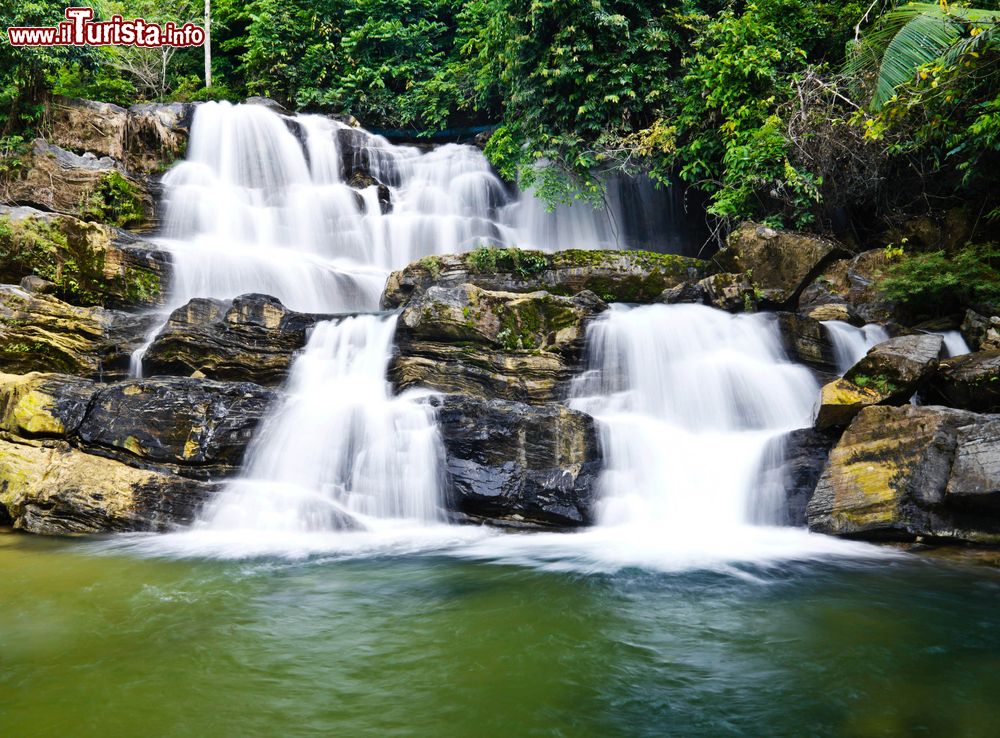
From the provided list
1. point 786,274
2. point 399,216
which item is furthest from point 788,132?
point 399,216

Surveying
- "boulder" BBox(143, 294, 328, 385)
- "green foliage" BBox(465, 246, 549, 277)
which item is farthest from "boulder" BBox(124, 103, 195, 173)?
"green foliage" BBox(465, 246, 549, 277)

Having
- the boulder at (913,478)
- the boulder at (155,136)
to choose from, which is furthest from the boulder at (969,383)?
the boulder at (155,136)

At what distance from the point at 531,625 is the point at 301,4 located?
23245 mm

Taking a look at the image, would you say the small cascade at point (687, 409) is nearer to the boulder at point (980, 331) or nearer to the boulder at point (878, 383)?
the boulder at point (878, 383)

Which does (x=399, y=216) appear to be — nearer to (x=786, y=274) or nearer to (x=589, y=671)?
(x=786, y=274)

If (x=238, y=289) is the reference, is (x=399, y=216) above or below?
above

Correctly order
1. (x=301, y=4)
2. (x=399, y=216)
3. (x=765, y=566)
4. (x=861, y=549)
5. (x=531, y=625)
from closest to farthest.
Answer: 1. (x=531, y=625)
2. (x=765, y=566)
3. (x=861, y=549)
4. (x=399, y=216)
5. (x=301, y=4)

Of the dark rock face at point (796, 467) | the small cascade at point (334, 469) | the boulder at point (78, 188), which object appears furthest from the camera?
the boulder at point (78, 188)

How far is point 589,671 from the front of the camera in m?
3.89

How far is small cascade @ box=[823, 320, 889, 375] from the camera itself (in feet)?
32.8

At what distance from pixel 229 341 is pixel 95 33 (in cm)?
1120

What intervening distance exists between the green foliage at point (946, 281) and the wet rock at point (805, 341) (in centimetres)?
120

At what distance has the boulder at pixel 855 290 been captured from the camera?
36.2 feet

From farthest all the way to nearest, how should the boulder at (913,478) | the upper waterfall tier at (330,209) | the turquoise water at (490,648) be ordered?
the upper waterfall tier at (330,209), the boulder at (913,478), the turquoise water at (490,648)
